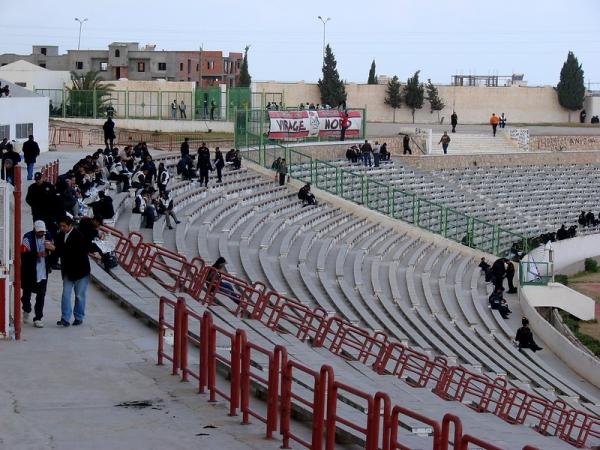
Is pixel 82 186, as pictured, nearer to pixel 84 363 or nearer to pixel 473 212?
pixel 84 363

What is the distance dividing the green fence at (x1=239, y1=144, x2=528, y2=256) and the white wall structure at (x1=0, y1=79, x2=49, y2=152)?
21.5ft

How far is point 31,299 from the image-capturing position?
15562 mm

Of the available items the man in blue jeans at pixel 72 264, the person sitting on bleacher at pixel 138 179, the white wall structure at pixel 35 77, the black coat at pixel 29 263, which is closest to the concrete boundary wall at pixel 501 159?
the white wall structure at pixel 35 77

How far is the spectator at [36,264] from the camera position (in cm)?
1372

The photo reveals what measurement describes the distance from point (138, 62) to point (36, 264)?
81215 mm

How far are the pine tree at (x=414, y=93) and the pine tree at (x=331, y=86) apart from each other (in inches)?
147

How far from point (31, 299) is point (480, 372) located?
30.7 feet

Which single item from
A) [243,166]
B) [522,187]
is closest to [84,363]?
[243,166]

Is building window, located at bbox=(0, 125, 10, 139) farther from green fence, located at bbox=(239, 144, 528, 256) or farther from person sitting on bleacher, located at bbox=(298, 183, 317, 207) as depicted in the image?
person sitting on bleacher, located at bbox=(298, 183, 317, 207)

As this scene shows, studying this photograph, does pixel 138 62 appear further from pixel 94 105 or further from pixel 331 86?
pixel 94 105

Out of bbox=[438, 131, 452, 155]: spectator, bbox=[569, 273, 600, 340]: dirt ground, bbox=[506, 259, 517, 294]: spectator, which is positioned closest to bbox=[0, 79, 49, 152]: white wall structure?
bbox=[506, 259, 517, 294]: spectator

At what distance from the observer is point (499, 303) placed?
3073 cm

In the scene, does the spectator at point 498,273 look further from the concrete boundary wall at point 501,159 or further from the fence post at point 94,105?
the fence post at point 94,105

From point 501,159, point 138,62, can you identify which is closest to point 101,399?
point 501,159
